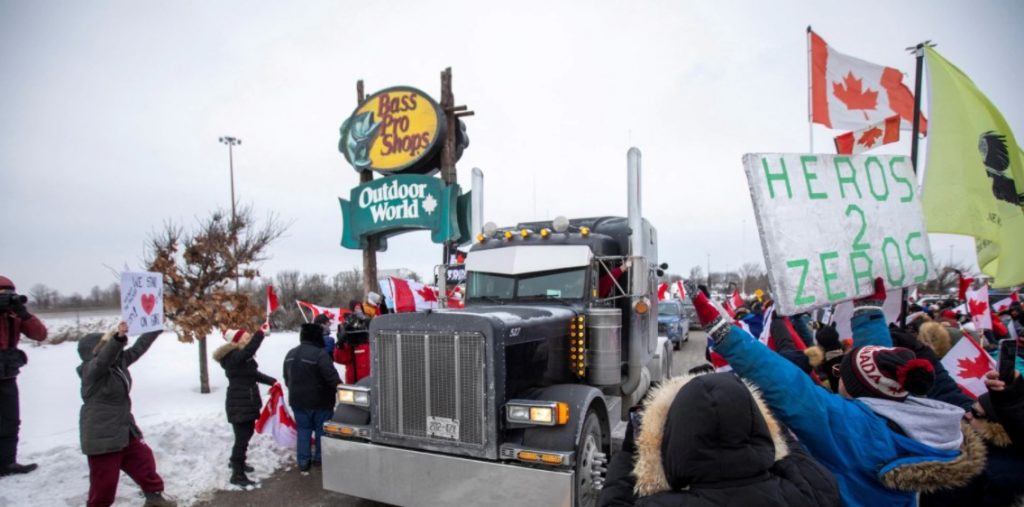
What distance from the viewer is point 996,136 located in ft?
15.5

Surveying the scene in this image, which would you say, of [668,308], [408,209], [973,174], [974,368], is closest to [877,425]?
[974,368]

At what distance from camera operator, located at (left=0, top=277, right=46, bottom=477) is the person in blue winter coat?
23.4ft

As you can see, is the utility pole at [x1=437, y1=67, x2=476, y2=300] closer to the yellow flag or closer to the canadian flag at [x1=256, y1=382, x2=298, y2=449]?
the canadian flag at [x1=256, y1=382, x2=298, y2=449]

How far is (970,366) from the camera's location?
4164 mm

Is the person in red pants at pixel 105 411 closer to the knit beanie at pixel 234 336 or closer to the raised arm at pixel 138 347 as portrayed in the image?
the raised arm at pixel 138 347

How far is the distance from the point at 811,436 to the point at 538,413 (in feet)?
7.93

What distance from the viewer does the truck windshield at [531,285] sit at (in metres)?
5.93

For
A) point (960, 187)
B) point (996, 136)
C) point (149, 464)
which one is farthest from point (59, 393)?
point (996, 136)

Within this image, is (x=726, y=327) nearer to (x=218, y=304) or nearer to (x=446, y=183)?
(x=218, y=304)

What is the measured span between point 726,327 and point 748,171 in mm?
1128

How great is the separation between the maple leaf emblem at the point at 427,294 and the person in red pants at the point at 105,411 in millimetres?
4844

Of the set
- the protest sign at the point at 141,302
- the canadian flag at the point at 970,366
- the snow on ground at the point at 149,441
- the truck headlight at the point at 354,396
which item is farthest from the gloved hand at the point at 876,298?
the snow on ground at the point at 149,441

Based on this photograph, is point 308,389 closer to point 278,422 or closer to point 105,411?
point 278,422

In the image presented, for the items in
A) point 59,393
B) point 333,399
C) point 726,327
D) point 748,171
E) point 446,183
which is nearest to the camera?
point 726,327
